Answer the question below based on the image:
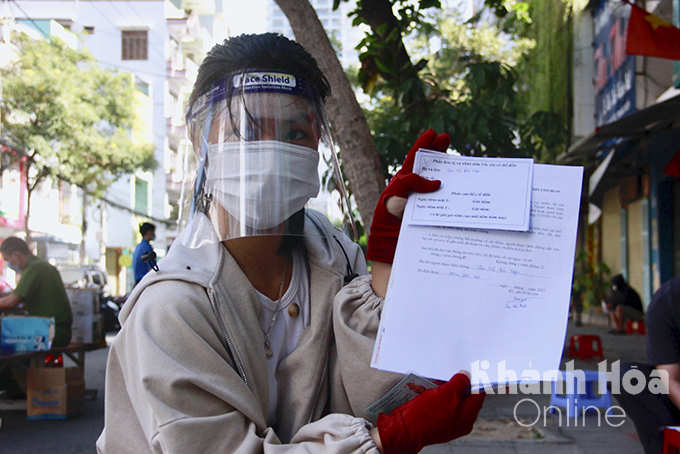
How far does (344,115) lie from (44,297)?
3.76 m

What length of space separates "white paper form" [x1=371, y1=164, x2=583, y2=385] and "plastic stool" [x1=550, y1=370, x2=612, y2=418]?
14.1 ft

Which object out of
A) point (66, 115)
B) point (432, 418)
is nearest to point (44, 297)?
point (432, 418)

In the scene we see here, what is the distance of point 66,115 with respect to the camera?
685 inches

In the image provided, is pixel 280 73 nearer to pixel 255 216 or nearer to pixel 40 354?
pixel 255 216

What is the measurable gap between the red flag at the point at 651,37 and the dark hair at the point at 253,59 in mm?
4948

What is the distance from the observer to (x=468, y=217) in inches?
49.4

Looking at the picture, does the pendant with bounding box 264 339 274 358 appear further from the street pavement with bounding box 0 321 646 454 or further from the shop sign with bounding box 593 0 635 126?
the shop sign with bounding box 593 0 635 126

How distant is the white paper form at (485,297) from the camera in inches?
46.2

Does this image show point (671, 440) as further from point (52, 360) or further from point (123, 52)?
point (123, 52)

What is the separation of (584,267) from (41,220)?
1805 centimetres

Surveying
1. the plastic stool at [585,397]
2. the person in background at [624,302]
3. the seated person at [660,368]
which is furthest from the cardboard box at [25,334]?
the person in background at [624,302]

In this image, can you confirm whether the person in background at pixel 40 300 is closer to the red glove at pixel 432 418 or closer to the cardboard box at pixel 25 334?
the cardboard box at pixel 25 334

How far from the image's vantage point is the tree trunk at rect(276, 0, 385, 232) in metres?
3.78

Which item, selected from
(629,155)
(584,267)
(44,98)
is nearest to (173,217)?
(629,155)
